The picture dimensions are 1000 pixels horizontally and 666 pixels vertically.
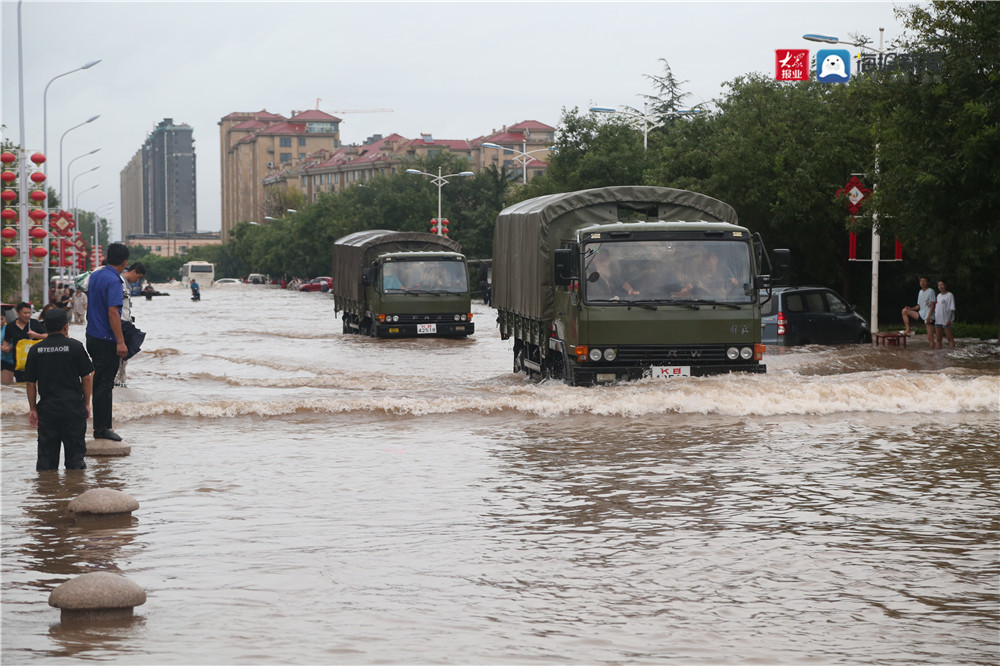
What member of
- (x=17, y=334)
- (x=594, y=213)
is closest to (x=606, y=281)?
(x=594, y=213)

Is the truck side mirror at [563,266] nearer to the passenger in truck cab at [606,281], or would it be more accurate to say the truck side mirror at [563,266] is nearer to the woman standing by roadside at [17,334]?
the passenger in truck cab at [606,281]

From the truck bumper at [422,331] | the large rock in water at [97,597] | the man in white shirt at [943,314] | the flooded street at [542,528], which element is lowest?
the flooded street at [542,528]

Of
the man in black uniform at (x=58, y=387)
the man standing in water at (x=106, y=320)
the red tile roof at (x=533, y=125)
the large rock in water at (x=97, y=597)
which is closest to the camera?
the large rock in water at (x=97, y=597)

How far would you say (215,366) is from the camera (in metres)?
25.7

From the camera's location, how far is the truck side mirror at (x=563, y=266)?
16.0 meters

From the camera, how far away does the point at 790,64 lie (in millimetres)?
39281

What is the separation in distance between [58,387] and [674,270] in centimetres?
807

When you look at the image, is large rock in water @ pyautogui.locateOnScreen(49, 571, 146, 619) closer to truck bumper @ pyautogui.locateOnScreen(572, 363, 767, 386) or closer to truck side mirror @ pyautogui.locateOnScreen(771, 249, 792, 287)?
truck bumper @ pyautogui.locateOnScreen(572, 363, 767, 386)

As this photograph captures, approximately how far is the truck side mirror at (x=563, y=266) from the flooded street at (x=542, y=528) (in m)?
1.40

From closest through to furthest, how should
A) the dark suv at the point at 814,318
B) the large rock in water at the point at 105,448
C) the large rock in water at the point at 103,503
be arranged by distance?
the large rock in water at the point at 103,503 → the large rock in water at the point at 105,448 → the dark suv at the point at 814,318

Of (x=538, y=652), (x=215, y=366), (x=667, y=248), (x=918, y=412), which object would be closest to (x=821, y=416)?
(x=918, y=412)

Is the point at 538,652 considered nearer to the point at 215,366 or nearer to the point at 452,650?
the point at 452,650

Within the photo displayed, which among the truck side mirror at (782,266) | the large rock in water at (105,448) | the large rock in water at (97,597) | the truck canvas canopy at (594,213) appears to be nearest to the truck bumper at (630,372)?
the truck side mirror at (782,266)

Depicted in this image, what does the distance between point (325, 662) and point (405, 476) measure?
17.6ft
